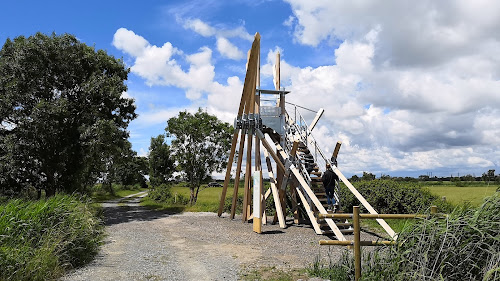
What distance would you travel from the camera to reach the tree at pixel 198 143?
24797 mm

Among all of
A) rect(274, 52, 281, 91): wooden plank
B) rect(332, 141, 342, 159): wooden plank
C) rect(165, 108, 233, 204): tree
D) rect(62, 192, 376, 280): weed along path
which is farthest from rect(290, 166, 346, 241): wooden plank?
rect(165, 108, 233, 204): tree

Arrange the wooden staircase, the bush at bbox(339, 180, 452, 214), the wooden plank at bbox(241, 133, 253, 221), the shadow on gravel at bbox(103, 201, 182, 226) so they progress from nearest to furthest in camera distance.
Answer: the wooden staircase
the bush at bbox(339, 180, 452, 214)
the wooden plank at bbox(241, 133, 253, 221)
the shadow on gravel at bbox(103, 201, 182, 226)

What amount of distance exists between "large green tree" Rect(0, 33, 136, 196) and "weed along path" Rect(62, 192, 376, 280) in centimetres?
468

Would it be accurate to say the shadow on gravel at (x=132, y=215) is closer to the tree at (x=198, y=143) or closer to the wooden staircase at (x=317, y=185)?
the tree at (x=198, y=143)

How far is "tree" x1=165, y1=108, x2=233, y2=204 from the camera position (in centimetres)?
2480

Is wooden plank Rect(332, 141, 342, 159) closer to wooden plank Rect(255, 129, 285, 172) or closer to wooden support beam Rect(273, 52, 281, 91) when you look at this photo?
wooden plank Rect(255, 129, 285, 172)

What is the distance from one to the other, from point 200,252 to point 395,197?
9408mm

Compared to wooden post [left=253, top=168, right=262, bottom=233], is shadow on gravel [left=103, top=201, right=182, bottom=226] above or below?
below

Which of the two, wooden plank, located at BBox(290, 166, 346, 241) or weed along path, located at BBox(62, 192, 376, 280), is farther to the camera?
wooden plank, located at BBox(290, 166, 346, 241)

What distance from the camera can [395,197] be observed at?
49.6ft

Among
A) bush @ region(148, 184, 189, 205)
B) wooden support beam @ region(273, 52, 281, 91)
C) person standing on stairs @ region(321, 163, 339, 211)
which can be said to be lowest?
bush @ region(148, 184, 189, 205)

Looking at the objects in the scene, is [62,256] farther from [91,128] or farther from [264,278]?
[91,128]

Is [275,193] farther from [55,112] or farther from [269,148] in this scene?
[55,112]

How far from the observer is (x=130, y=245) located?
34.7 feet
